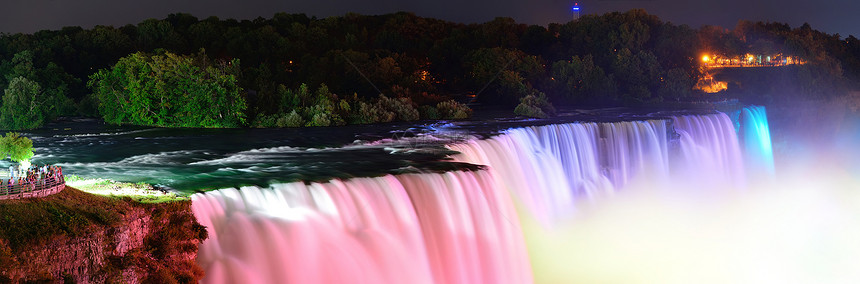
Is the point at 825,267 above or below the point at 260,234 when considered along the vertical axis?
below

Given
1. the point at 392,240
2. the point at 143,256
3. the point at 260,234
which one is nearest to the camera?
the point at 143,256

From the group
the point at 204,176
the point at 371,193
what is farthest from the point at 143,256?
the point at 204,176

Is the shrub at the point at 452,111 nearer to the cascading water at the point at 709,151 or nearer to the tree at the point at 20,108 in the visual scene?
the cascading water at the point at 709,151

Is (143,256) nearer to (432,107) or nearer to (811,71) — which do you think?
(432,107)

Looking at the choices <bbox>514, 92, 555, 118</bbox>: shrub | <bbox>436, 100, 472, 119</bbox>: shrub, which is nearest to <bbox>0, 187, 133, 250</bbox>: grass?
<bbox>436, 100, 472, 119</bbox>: shrub

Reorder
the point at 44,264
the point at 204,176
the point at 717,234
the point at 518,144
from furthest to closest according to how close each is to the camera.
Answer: the point at 717,234 → the point at 518,144 → the point at 204,176 → the point at 44,264

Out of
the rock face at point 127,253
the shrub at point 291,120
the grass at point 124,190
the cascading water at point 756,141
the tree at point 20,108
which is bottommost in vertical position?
the cascading water at point 756,141

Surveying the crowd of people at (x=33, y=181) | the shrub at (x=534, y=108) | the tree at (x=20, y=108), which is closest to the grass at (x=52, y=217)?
the crowd of people at (x=33, y=181)
